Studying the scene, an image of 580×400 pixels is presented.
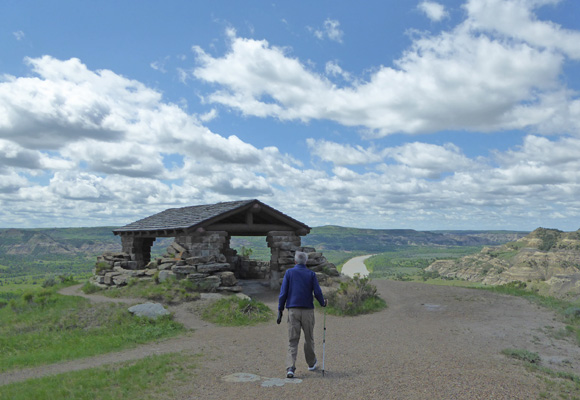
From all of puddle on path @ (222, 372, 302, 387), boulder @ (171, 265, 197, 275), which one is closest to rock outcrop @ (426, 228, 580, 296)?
boulder @ (171, 265, 197, 275)

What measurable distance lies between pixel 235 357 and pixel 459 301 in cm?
1173

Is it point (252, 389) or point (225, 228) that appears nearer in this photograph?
point (252, 389)

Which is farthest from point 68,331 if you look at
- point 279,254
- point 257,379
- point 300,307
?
point 279,254

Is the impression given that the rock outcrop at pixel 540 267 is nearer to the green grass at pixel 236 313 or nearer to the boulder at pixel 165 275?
the green grass at pixel 236 313

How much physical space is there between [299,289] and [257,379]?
1951 millimetres

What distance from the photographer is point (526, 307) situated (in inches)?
629

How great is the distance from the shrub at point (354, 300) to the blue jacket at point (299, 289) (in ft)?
23.3

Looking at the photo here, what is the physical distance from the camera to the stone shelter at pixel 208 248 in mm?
17609

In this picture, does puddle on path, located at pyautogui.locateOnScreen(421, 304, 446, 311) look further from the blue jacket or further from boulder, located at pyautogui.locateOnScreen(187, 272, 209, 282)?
boulder, located at pyautogui.locateOnScreen(187, 272, 209, 282)

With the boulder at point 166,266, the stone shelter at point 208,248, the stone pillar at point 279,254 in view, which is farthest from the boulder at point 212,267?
the stone pillar at point 279,254

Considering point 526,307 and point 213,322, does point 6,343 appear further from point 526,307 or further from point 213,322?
point 526,307

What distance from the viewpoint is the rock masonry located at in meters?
17.3

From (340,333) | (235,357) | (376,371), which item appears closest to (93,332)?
(235,357)

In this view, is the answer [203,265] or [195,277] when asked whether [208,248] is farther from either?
[195,277]
